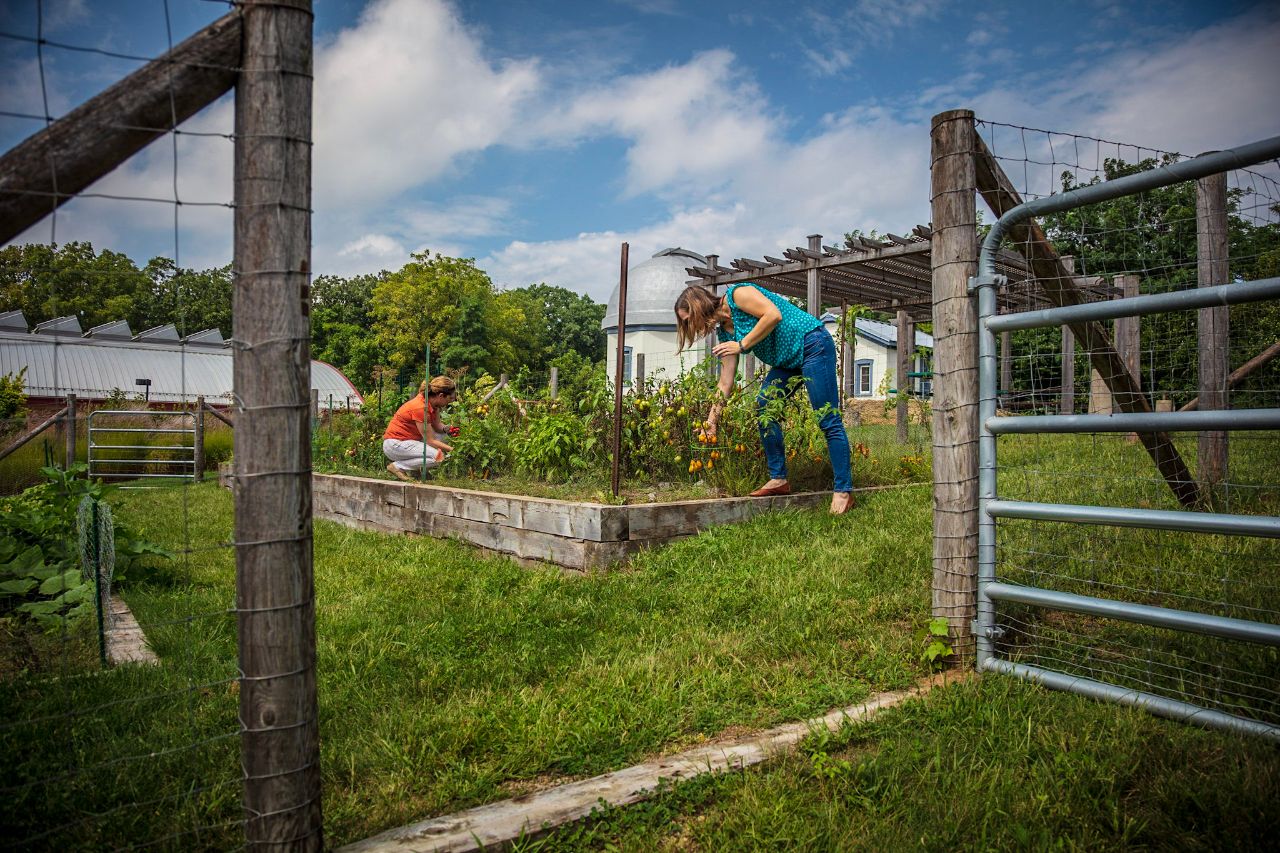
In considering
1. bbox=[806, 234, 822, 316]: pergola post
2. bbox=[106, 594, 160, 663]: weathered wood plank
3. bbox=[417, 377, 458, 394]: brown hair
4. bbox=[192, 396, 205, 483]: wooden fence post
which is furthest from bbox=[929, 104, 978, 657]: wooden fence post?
bbox=[192, 396, 205, 483]: wooden fence post

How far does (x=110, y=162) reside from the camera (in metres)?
1.64

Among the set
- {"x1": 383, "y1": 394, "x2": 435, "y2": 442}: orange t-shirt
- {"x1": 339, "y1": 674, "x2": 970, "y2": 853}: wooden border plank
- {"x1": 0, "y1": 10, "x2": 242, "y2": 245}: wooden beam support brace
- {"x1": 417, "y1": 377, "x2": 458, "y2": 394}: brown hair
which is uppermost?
{"x1": 0, "y1": 10, "x2": 242, "y2": 245}: wooden beam support brace

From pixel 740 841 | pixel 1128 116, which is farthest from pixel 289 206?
pixel 1128 116

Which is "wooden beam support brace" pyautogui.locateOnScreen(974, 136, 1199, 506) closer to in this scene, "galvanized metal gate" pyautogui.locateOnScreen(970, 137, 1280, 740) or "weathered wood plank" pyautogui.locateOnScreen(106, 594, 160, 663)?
"galvanized metal gate" pyautogui.locateOnScreen(970, 137, 1280, 740)

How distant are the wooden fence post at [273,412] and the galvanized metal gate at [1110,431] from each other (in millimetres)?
2388

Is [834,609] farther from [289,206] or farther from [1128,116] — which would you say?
[1128,116]

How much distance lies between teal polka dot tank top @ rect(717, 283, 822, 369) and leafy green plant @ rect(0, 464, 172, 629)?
377cm

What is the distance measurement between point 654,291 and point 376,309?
1894cm

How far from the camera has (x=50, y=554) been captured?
4375 millimetres

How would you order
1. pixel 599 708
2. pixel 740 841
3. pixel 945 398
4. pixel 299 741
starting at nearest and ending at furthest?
1. pixel 299 741
2. pixel 740 841
3. pixel 599 708
4. pixel 945 398

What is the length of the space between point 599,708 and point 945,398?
183 centimetres

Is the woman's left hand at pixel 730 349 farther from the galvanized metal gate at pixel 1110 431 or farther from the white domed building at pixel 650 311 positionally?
the white domed building at pixel 650 311

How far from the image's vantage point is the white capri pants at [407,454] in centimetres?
746

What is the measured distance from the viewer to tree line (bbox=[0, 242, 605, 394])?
1.99m
